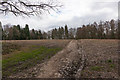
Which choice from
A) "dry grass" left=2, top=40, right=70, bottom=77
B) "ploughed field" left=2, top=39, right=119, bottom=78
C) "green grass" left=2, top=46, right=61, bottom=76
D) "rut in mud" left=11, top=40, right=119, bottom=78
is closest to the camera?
"rut in mud" left=11, top=40, right=119, bottom=78

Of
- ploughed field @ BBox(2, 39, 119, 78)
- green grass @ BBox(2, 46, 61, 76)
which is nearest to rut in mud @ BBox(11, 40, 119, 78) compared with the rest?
ploughed field @ BBox(2, 39, 119, 78)

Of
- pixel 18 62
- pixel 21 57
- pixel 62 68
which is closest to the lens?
pixel 62 68

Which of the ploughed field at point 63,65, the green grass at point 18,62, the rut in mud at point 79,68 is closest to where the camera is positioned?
the rut in mud at point 79,68

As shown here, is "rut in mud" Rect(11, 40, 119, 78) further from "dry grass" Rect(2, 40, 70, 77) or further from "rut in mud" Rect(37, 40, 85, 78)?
"dry grass" Rect(2, 40, 70, 77)

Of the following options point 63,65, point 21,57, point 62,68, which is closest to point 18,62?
point 21,57

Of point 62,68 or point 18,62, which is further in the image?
point 18,62

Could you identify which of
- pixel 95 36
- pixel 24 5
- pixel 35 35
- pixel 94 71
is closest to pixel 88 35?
pixel 95 36

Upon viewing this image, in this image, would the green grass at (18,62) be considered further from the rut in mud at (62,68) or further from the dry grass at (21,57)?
the rut in mud at (62,68)

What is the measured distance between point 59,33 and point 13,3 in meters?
59.9

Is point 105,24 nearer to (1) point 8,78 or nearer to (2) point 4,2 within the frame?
(2) point 4,2

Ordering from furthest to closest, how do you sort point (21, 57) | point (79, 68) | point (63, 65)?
point (21, 57) < point (63, 65) < point (79, 68)

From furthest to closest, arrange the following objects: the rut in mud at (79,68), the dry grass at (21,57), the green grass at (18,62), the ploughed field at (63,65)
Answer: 1. the dry grass at (21,57)
2. the green grass at (18,62)
3. the ploughed field at (63,65)
4. the rut in mud at (79,68)

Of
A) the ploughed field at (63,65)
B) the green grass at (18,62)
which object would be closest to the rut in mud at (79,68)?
the ploughed field at (63,65)

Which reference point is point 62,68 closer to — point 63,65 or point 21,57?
point 63,65
